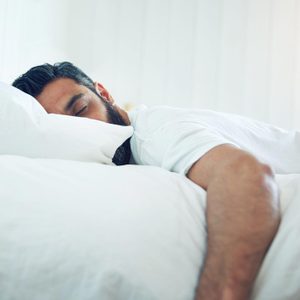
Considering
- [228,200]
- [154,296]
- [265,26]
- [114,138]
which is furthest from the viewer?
[265,26]

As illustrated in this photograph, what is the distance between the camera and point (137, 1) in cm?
211

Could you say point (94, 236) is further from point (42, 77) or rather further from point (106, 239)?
point (42, 77)

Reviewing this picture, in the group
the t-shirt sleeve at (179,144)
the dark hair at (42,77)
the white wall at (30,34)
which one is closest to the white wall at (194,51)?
the white wall at (30,34)

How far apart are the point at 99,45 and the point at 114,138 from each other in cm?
128

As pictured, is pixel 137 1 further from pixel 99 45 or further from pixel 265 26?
pixel 265 26

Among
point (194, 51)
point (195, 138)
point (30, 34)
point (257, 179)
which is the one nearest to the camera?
point (257, 179)

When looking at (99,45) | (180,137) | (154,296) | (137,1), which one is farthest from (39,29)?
(154,296)

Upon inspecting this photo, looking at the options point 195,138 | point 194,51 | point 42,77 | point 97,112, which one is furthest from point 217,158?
point 194,51

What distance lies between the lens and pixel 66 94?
125 centimetres

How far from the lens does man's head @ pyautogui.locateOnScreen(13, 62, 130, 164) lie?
124cm

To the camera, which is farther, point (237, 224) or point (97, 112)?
point (97, 112)

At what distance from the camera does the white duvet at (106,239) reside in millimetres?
501

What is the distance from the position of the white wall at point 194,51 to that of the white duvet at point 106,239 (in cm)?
147

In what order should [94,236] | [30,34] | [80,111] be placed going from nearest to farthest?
[94,236]
[80,111]
[30,34]
